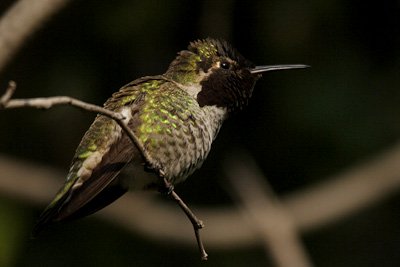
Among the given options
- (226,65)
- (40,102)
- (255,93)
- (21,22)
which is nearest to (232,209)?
(255,93)

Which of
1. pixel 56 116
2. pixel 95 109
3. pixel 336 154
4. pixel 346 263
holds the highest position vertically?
pixel 95 109

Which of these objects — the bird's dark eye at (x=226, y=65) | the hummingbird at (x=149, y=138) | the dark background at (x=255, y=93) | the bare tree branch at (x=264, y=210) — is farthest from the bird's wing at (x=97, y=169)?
the bare tree branch at (x=264, y=210)

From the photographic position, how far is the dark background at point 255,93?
621 cm

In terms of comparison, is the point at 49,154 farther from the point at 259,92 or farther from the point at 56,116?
the point at 259,92

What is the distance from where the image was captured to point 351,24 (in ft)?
21.6

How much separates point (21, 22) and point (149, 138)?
93 centimetres

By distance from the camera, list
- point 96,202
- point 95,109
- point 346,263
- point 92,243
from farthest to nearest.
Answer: point 346,263
point 92,243
point 96,202
point 95,109

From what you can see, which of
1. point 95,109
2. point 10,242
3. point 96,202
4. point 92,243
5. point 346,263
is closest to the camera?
point 95,109

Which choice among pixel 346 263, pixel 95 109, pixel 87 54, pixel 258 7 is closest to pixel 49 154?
pixel 87 54

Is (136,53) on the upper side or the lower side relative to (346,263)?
upper

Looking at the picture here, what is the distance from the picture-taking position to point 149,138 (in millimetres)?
3832

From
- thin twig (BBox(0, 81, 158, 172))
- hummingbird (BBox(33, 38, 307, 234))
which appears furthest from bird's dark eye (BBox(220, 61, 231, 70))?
thin twig (BBox(0, 81, 158, 172))

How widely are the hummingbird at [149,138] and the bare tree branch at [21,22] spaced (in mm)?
552

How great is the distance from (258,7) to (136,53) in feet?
3.03
